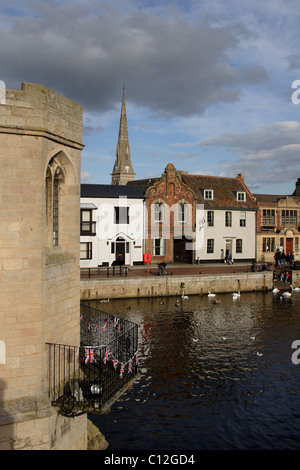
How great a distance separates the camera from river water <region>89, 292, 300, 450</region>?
573 inches

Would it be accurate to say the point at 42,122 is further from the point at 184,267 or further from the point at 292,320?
the point at 184,267

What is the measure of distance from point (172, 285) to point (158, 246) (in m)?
10.7

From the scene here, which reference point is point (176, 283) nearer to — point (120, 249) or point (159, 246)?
point (120, 249)

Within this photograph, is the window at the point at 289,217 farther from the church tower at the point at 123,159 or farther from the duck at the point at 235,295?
the church tower at the point at 123,159

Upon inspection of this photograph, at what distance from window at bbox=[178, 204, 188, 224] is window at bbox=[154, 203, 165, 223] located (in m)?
2.25

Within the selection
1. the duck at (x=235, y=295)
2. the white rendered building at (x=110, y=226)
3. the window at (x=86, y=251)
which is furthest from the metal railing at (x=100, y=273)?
the duck at (x=235, y=295)

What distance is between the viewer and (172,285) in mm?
38219

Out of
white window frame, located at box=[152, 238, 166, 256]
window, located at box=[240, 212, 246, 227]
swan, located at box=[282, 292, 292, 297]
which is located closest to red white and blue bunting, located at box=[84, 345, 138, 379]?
swan, located at box=[282, 292, 292, 297]

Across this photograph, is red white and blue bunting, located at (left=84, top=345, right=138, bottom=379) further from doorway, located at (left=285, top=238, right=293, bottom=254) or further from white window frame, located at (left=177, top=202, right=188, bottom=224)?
doorway, located at (left=285, top=238, right=293, bottom=254)

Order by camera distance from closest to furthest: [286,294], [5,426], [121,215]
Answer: [5,426] → [286,294] → [121,215]

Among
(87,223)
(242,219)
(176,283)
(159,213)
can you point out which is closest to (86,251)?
(87,223)

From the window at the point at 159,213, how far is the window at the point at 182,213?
2246 mm

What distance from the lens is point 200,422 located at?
50.7 ft

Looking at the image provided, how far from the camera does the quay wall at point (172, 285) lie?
3541 centimetres
